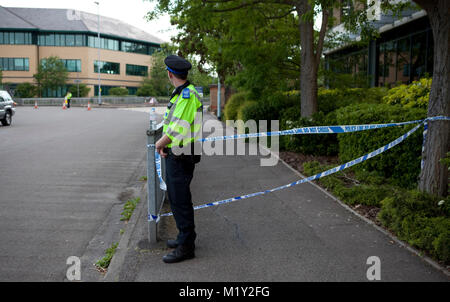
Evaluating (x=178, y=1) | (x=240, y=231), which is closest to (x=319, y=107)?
(x=178, y=1)

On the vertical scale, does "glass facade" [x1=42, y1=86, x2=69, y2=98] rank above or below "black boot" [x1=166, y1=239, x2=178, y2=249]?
above

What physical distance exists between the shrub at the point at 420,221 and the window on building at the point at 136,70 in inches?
2969

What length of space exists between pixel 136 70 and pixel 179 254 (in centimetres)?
7732

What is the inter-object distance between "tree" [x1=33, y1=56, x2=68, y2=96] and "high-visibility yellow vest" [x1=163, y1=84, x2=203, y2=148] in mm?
63238

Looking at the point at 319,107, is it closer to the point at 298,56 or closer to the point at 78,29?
the point at 298,56

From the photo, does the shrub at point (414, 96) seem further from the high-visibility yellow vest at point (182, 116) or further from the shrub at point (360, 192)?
the high-visibility yellow vest at point (182, 116)

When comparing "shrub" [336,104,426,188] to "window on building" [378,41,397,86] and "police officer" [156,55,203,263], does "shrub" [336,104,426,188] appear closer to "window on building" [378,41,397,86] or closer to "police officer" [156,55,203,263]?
"police officer" [156,55,203,263]

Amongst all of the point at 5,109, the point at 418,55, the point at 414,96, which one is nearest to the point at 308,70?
the point at 414,96

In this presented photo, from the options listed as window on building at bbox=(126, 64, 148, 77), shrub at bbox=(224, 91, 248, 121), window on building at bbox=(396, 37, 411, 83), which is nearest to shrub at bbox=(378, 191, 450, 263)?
window on building at bbox=(396, 37, 411, 83)

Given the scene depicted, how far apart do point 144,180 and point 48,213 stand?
2.97m

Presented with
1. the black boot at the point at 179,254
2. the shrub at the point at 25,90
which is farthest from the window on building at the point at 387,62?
the shrub at the point at 25,90

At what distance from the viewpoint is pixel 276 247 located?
488 centimetres

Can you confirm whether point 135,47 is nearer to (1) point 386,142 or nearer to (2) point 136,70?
(2) point 136,70

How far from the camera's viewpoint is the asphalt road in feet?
16.1
